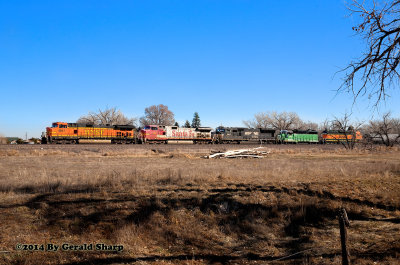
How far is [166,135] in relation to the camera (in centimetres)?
5225

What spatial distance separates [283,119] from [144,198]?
10721 centimetres

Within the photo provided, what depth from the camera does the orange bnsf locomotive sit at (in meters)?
44.6

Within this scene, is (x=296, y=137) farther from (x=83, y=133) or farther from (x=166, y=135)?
(x=83, y=133)

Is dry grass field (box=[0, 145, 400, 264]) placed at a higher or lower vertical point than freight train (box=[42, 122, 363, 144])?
lower

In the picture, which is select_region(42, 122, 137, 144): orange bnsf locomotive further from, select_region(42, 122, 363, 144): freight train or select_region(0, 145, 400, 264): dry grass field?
select_region(0, 145, 400, 264): dry grass field

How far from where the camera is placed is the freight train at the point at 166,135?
149 feet

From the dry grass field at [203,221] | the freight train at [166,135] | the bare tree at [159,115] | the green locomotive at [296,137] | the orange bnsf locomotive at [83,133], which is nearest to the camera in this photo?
the dry grass field at [203,221]

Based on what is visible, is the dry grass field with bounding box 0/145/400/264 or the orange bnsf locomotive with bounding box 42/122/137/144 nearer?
the dry grass field with bounding box 0/145/400/264

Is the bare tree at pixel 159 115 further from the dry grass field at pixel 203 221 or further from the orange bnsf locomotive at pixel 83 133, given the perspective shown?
the dry grass field at pixel 203 221

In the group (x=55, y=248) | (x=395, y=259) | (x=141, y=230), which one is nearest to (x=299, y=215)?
(x=395, y=259)

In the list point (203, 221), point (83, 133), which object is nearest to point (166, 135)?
point (83, 133)

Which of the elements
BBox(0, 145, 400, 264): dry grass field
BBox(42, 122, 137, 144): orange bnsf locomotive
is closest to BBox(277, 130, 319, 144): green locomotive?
BBox(42, 122, 137, 144): orange bnsf locomotive

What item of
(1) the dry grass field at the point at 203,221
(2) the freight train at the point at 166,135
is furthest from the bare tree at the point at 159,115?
(1) the dry grass field at the point at 203,221

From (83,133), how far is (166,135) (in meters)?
14.6
